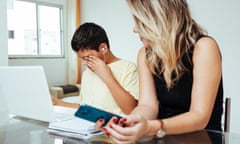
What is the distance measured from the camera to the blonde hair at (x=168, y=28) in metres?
1.18

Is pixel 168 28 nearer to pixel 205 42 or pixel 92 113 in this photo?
pixel 205 42

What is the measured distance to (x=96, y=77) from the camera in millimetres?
1679

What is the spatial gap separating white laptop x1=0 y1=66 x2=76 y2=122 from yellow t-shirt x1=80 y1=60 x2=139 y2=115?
203 millimetres

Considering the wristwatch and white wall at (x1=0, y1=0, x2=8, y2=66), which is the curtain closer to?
white wall at (x1=0, y1=0, x2=8, y2=66)

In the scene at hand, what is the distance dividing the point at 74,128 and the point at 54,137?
0.31ft

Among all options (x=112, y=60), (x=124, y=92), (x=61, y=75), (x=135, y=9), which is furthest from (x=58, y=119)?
(x=61, y=75)

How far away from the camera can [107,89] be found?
159 cm

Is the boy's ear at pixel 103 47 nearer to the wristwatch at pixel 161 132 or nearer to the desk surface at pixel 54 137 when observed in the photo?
the desk surface at pixel 54 137

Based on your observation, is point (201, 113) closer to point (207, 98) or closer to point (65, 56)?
point (207, 98)

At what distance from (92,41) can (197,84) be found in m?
0.72

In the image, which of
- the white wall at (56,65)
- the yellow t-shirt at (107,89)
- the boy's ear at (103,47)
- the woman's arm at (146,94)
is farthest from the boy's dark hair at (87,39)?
the white wall at (56,65)

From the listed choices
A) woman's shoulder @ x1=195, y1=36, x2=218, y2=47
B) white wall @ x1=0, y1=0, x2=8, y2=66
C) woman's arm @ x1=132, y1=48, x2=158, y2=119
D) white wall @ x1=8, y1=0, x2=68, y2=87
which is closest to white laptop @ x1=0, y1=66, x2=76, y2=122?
woman's arm @ x1=132, y1=48, x2=158, y2=119

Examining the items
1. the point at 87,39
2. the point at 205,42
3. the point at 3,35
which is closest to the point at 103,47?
the point at 87,39

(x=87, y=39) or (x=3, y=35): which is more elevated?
(x=3, y=35)
